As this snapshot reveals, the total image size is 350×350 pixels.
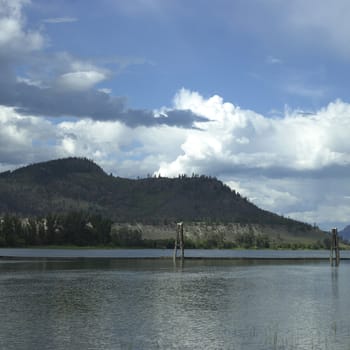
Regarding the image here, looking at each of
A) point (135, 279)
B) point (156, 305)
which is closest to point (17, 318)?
point (156, 305)

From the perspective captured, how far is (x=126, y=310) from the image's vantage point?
59125 mm

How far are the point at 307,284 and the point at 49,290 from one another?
122 feet

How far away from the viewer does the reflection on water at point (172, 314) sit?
44.2m

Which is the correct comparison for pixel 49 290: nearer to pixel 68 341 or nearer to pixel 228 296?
pixel 228 296

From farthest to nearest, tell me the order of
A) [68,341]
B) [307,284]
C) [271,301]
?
1. [307,284]
2. [271,301]
3. [68,341]

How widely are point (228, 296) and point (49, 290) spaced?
21524 millimetres

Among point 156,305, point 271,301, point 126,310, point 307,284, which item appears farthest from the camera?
point 307,284

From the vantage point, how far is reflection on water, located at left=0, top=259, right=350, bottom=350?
44219mm

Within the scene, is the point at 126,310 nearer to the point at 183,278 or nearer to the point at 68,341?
the point at 68,341

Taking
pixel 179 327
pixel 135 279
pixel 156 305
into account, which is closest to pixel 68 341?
pixel 179 327

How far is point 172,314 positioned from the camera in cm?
5756

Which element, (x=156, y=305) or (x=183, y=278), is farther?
(x=183, y=278)

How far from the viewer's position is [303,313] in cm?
5953

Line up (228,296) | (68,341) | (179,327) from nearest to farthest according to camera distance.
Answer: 1. (68,341)
2. (179,327)
3. (228,296)
